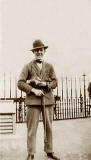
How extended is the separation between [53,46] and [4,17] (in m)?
0.58

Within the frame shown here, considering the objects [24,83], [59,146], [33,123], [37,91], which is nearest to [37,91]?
[37,91]

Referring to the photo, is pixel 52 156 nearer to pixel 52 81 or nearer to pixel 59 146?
pixel 59 146

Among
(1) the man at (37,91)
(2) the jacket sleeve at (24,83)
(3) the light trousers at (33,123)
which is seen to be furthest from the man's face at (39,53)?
(3) the light trousers at (33,123)

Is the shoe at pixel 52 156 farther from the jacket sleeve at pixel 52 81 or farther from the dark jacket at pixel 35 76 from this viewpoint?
the jacket sleeve at pixel 52 81

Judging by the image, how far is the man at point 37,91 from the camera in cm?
235

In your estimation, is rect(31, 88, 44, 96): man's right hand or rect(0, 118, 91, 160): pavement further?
rect(0, 118, 91, 160): pavement

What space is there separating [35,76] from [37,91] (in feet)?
0.46

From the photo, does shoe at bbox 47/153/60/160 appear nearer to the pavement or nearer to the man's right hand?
the pavement

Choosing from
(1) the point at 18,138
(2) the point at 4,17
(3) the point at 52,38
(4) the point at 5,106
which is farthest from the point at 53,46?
(1) the point at 18,138

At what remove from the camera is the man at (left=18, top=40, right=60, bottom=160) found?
2346 millimetres

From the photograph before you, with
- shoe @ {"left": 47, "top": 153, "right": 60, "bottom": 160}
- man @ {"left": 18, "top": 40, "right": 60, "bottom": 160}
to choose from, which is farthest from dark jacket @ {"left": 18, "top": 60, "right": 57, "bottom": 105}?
shoe @ {"left": 47, "top": 153, "right": 60, "bottom": 160}

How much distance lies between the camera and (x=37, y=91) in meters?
2.33

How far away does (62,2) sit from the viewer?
296 cm

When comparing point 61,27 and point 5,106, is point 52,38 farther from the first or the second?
point 5,106
